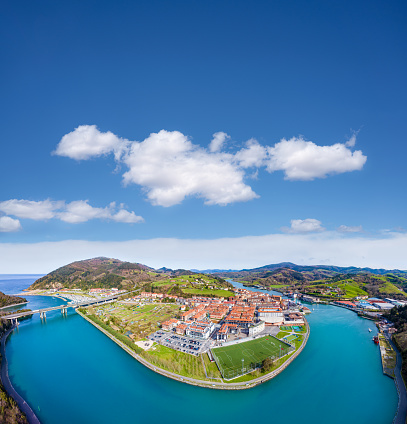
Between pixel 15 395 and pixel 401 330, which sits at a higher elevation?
pixel 15 395

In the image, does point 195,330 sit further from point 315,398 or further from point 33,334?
point 33,334

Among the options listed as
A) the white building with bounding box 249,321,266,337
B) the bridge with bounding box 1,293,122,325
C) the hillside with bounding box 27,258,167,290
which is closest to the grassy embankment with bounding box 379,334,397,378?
the white building with bounding box 249,321,266,337

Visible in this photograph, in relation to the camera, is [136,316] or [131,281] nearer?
[136,316]

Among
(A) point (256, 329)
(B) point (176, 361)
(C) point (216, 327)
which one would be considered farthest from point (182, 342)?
(A) point (256, 329)

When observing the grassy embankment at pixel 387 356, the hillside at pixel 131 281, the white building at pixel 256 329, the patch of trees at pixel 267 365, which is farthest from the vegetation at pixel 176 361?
the hillside at pixel 131 281

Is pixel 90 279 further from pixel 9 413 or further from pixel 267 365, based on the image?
pixel 267 365

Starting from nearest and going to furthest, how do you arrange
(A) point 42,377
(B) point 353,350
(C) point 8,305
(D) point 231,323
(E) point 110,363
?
1. (A) point 42,377
2. (E) point 110,363
3. (B) point 353,350
4. (D) point 231,323
5. (C) point 8,305

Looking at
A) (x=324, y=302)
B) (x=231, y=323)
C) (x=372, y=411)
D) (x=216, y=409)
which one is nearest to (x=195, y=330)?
(x=231, y=323)
